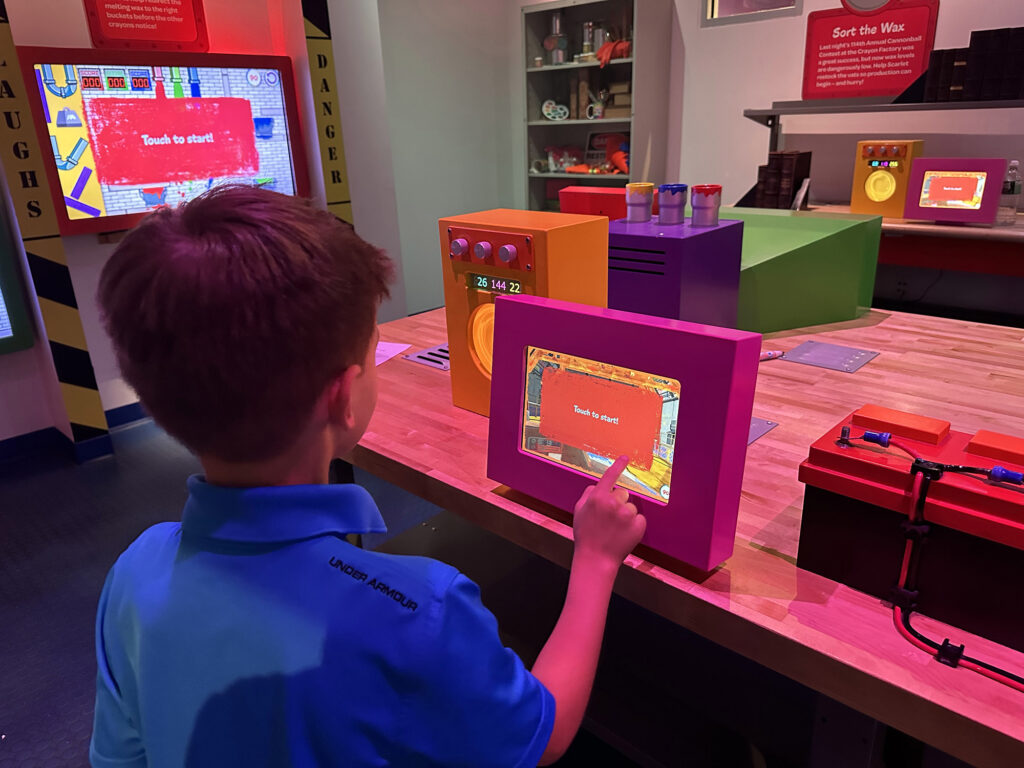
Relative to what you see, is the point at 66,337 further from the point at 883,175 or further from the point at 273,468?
the point at 883,175

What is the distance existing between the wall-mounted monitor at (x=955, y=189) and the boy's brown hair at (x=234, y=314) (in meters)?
3.45

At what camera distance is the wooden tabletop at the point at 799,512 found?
686 mm

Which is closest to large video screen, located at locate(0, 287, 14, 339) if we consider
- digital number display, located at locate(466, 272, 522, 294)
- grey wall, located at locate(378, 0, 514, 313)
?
grey wall, located at locate(378, 0, 514, 313)

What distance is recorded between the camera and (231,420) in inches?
22.5

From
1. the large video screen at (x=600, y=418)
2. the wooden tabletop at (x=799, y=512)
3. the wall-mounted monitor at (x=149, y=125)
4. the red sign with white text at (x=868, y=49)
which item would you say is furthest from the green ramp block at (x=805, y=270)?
the red sign with white text at (x=868, y=49)

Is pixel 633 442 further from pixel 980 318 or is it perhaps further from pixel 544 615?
pixel 980 318

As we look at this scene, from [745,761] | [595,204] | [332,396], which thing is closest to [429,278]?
[595,204]

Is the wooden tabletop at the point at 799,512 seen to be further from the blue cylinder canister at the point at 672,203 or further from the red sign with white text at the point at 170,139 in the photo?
the red sign with white text at the point at 170,139

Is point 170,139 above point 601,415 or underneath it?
above

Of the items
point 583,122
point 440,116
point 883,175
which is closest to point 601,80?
point 583,122

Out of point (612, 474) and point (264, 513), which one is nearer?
point (264, 513)

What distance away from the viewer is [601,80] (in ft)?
14.5

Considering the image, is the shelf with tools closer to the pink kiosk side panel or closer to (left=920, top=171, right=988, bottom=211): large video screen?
(left=920, top=171, right=988, bottom=211): large video screen

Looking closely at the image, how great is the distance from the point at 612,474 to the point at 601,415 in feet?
0.26
